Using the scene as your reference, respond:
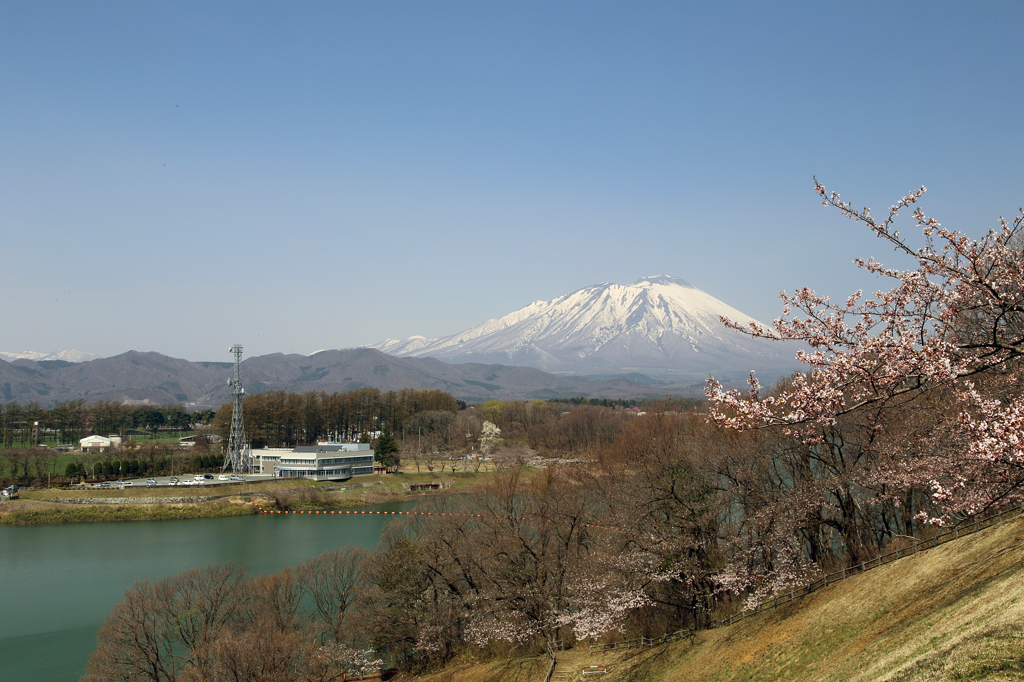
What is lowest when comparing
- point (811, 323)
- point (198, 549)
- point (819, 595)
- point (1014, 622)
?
point (198, 549)

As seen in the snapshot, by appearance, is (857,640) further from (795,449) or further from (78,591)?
(78,591)

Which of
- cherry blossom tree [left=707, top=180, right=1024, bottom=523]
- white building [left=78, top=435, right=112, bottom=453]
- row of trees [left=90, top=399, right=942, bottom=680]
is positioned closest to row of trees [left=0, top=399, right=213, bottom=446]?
white building [left=78, top=435, right=112, bottom=453]

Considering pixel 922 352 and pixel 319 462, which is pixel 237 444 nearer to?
pixel 319 462

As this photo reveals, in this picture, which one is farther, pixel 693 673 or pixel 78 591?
pixel 78 591

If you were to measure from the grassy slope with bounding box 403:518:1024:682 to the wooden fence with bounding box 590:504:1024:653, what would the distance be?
312 mm

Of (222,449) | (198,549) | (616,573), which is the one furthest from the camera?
(222,449)

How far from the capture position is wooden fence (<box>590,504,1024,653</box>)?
356 inches

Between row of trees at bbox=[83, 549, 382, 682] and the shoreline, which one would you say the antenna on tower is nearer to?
the shoreline

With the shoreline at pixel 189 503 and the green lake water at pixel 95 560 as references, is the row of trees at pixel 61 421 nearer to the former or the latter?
the shoreline at pixel 189 503

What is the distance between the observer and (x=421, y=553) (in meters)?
13.2

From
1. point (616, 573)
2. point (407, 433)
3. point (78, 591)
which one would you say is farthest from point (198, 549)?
point (407, 433)

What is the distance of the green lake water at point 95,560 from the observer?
13.7 metres

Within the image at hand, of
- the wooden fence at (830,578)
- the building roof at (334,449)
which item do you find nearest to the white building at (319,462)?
the building roof at (334,449)

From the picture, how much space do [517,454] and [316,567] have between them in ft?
95.4
